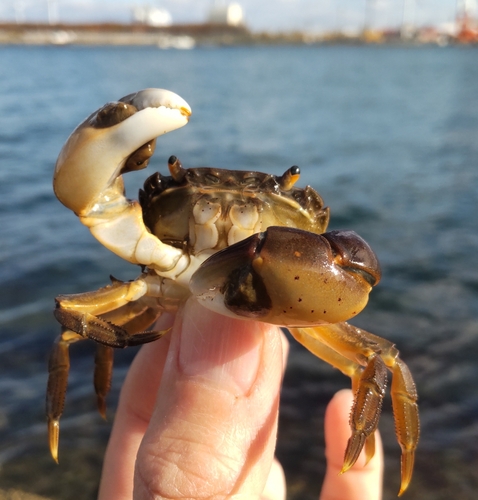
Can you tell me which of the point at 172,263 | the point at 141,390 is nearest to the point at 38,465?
the point at 141,390

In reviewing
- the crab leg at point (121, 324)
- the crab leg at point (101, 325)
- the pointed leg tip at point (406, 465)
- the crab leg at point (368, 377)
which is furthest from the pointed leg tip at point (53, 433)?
the pointed leg tip at point (406, 465)

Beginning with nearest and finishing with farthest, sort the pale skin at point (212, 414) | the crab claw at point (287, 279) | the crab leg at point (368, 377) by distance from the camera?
1. the crab claw at point (287, 279)
2. the pale skin at point (212, 414)
3. the crab leg at point (368, 377)

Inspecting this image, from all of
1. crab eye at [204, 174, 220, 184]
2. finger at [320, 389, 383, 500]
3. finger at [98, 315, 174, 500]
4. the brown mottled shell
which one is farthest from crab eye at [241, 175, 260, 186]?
finger at [320, 389, 383, 500]

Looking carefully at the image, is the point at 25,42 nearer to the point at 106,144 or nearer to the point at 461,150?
the point at 461,150

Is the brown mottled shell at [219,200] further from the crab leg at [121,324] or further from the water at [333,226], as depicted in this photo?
the water at [333,226]

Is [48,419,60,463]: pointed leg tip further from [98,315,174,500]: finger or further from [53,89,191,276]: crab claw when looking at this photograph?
[53,89,191,276]: crab claw

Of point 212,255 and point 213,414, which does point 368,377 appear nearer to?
point 213,414
